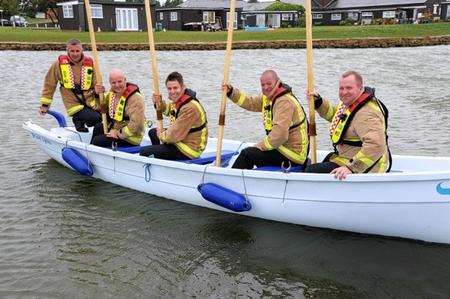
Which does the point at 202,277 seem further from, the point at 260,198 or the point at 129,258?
the point at 260,198

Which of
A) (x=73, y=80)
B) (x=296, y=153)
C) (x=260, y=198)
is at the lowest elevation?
(x=260, y=198)

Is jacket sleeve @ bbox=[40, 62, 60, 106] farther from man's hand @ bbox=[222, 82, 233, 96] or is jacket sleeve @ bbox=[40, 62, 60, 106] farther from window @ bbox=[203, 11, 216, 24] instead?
window @ bbox=[203, 11, 216, 24]

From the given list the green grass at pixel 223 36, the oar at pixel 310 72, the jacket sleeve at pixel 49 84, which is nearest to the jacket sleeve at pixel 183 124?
the oar at pixel 310 72

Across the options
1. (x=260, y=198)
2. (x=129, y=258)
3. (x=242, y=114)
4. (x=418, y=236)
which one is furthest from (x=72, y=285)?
(x=242, y=114)

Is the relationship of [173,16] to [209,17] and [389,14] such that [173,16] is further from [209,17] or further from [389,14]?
[389,14]

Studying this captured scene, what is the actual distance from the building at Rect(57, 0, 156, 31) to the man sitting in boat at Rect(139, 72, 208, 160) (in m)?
42.6

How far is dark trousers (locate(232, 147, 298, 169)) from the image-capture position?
6.73m

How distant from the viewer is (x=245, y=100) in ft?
24.0

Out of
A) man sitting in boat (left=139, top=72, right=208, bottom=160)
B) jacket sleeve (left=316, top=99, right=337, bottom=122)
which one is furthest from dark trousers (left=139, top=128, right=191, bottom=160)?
jacket sleeve (left=316, top=99, right=337, bottom=122)

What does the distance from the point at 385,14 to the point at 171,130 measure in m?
58.7

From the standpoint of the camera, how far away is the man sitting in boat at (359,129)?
5602 mm

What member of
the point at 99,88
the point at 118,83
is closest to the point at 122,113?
the point at 118,83

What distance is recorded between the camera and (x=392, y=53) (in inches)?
1289

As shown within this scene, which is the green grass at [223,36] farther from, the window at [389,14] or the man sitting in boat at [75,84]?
the man sitting in boat at [75,84]
